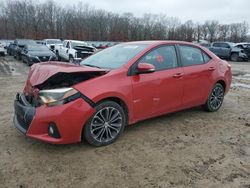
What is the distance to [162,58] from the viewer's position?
15.0ft

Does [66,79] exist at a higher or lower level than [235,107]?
higher

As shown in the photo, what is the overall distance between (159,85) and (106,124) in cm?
114

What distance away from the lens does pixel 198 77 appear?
5.04 metres

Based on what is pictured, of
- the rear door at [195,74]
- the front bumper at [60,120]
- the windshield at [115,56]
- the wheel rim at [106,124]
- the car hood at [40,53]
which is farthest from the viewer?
the car hood at [40,53]

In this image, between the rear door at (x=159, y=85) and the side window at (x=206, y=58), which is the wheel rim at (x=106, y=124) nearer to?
the rear door at (x=159, y=85)

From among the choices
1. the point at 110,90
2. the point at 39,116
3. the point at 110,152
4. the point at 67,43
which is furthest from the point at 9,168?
the point at 67,43

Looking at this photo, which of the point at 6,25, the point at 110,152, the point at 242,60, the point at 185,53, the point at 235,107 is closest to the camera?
the point at 110,152

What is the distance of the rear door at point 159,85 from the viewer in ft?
13.6

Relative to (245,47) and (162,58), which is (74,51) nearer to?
(162,58)

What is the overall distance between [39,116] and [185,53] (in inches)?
115

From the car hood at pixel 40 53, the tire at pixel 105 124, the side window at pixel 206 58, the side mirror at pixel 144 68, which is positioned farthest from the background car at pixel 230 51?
the tire at pixel 105 124

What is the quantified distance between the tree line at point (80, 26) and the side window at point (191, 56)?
172ft

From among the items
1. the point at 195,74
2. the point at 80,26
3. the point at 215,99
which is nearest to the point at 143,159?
the point at 195,74

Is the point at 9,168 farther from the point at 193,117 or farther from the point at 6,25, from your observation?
the point at 6,25
